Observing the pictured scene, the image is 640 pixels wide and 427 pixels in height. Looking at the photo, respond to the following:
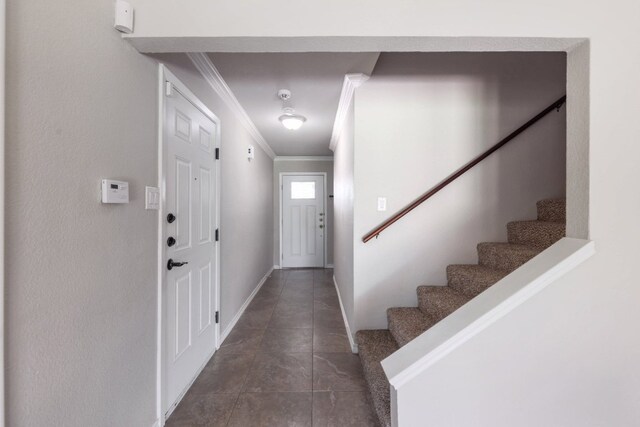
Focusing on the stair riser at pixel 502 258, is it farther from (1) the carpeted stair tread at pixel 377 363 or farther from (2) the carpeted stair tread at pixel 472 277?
(1) the carpeted stair tread at pixel 377 363

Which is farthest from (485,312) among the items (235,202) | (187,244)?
(235,202)

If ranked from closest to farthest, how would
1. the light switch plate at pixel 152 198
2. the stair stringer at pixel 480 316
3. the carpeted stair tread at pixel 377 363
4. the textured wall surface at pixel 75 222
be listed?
the textured wall surface at pixel 75 222
the stair stringer at pixel 480 316
the light switch plate at pixel 152 198
the carpeted stair tread at pixel 377 363

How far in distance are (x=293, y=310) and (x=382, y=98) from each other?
243 centimetres

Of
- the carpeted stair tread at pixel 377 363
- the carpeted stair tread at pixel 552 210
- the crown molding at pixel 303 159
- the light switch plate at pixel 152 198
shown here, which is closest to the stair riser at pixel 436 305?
the carpeted stair tread at pixel 377 363

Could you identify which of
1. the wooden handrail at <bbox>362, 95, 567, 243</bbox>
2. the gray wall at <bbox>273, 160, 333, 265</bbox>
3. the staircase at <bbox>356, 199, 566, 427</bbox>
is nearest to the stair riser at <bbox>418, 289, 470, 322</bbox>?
the staircase at <bbox>356, 199, 566, 427</bbox>

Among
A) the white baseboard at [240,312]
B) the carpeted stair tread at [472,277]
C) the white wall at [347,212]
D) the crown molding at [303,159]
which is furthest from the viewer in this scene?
the crown molding at [303,159]

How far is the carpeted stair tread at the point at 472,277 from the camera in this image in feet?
5.29

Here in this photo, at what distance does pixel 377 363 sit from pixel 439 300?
59cm

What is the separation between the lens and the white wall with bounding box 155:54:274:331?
6.29ft

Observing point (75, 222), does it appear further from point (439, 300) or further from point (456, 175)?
point (456, 175)

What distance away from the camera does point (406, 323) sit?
1.76 meters

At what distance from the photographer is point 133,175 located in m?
1.21

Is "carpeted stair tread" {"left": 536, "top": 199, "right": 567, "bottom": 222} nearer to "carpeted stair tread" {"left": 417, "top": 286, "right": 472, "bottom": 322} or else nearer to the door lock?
"carpeted stair tread" {"left": 417, "top": 286, "right": 472, "bottom": 322}

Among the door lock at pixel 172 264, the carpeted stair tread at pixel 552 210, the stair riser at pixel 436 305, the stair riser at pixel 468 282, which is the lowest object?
the stair riser at pixel 436 305
